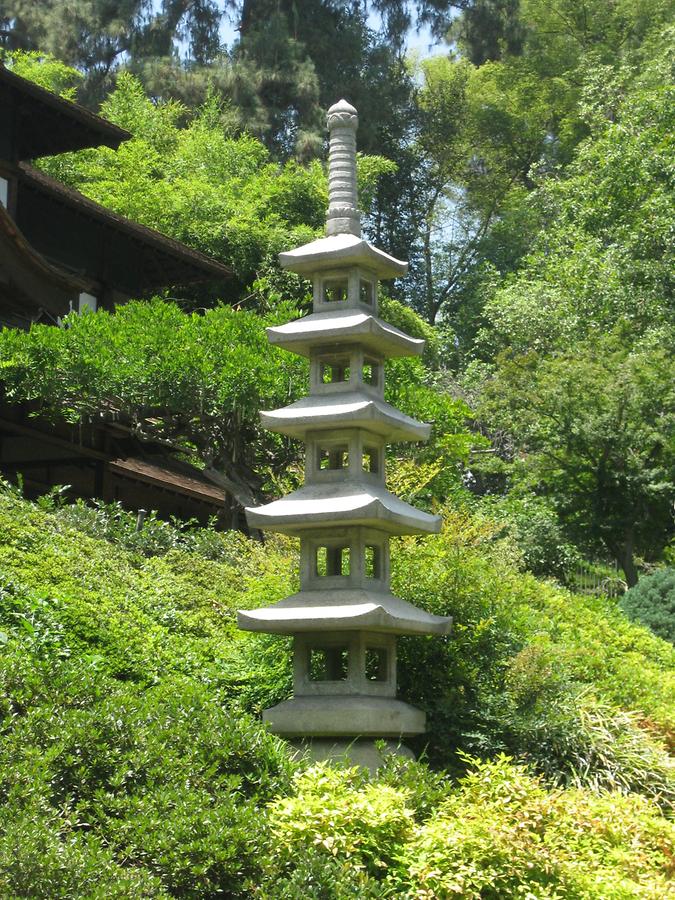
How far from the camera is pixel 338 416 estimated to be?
36.2 feet

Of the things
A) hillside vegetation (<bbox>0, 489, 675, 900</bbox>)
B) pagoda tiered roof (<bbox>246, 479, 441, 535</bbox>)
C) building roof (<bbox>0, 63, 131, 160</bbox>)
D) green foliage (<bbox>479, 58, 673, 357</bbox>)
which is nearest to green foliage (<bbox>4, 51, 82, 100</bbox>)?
building roof (<bbox>0, 63, 131, 160</bbox>)

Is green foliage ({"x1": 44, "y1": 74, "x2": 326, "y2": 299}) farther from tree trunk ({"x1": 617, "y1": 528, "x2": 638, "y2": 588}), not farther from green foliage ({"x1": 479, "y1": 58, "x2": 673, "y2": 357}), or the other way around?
tree trunk ({"x1": 617, "y1": 528, "x2": 638, "y2": 588})

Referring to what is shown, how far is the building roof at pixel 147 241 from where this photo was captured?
25844 mm

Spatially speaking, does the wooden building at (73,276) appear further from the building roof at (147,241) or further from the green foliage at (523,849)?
the green foliage at (523,849)

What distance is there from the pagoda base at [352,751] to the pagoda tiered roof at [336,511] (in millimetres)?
1872

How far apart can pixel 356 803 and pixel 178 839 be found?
57.1 inches

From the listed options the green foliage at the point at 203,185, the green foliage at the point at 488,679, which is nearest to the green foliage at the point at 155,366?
the green foliage at the point at 488,679

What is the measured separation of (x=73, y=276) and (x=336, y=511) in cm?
1451

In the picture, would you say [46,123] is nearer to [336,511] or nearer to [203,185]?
[203,185]

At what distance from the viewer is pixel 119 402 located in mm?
21391

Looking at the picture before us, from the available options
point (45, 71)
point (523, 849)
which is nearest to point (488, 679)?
point (523, 849)

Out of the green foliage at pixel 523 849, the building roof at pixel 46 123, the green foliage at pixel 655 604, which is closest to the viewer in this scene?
the green foliage at pixel 523 849

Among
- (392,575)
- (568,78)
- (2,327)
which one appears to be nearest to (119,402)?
(2,327)

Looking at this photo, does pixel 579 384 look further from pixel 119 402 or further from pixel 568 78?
pixel 568 78
